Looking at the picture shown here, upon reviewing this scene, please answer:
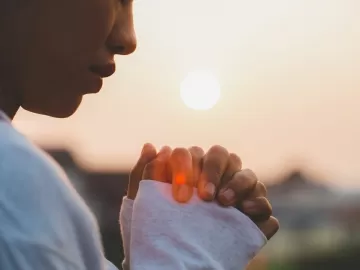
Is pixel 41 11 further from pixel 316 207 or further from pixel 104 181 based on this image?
pixel 316 207

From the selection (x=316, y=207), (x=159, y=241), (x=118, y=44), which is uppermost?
(x=118, y=44)

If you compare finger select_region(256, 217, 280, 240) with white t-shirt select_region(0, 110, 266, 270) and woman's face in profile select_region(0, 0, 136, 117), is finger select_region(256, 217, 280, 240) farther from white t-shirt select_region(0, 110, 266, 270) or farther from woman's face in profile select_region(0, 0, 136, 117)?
woman's face in profile select_region(0, 0, 136, 117)

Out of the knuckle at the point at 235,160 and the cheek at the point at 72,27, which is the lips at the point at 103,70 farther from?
the knuckle at the point at 235,160

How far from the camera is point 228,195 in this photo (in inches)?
26.3

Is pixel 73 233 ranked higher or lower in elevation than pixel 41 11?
lower

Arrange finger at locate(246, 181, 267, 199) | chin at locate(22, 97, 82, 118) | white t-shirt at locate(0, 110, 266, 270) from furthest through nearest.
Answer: finger at locate(246, 181, 267, 199) → chin at locate(22, 97, 82, 118) → white t-shirt at locate(0, 110, 266, 270)

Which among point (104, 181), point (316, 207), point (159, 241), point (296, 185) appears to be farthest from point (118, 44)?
point (296, 185)

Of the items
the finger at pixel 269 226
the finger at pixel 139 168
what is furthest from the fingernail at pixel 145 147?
the finger at pixel 269 226

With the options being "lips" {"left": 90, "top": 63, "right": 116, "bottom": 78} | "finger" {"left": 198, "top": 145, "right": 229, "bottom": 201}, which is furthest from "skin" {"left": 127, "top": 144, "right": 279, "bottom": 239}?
"lips" {"left": 90, "top": 63, "right": 116, "bottom": 78}

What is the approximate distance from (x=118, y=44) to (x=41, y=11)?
2.7 inches

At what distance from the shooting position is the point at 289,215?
1480 cm

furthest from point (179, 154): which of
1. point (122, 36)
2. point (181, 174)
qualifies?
point (122, 36)

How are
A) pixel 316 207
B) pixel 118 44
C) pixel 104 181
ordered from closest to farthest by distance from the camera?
pixel 118 44
pixel 104 181
pixel 316 207

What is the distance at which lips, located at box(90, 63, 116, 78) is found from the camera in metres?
0.59
